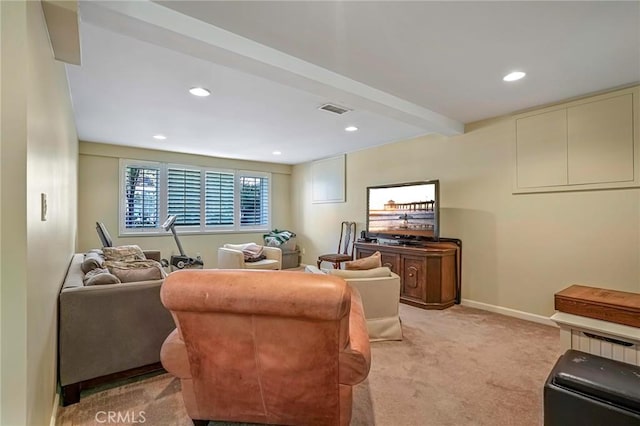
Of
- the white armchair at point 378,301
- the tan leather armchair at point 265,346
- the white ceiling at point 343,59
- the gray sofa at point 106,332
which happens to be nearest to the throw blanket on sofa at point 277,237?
the white ceiling at point 343,59

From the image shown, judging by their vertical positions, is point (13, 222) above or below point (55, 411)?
above

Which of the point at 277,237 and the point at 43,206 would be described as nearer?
the point at 43,206

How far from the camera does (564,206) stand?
10.9ft

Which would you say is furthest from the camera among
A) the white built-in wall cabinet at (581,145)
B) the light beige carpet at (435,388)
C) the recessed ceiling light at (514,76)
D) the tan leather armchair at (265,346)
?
the white built-in wall cabinet at (581,145)

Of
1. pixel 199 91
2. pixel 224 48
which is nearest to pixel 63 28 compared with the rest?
pixel 224 48

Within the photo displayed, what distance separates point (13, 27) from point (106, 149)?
16.0 ft

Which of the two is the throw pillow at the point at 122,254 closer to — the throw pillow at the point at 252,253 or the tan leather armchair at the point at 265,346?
the throw pillow at the point at 252,253

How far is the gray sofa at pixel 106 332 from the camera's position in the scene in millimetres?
1968

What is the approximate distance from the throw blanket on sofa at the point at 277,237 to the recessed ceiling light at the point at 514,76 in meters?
4.84

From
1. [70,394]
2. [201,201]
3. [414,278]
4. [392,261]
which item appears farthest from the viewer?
[201,201]

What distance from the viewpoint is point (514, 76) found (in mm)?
2732

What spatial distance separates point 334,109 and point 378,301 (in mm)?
2120

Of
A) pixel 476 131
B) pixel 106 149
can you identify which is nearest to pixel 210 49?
A: pixel 476 131

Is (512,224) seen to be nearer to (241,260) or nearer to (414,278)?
(414,278)
